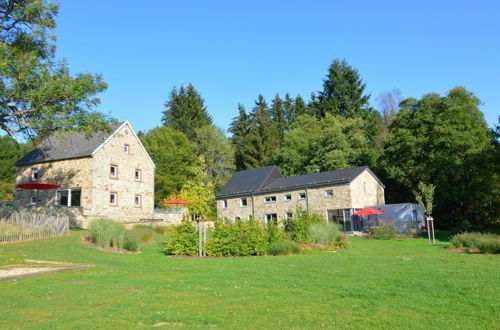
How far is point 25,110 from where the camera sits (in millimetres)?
19656

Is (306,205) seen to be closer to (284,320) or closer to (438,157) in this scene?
(438,157)

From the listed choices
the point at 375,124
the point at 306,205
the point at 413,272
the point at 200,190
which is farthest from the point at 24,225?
the point at 375,124

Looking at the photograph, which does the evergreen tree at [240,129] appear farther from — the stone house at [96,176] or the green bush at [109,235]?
the green bush at [109,235]

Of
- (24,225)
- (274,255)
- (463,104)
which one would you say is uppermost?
(463,104)

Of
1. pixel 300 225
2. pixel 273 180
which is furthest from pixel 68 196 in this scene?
pixel 300 225

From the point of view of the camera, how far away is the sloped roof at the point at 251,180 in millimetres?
42719

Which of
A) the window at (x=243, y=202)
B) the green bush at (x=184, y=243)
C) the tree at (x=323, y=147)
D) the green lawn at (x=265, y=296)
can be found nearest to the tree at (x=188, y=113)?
the tree at (x=323, y=147)

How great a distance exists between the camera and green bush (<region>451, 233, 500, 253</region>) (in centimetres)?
1659

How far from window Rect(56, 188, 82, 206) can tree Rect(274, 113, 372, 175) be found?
84.9ft

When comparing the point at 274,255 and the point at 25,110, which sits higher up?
the point at 25,110

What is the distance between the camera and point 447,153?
36188 mm

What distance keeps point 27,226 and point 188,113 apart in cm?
4553

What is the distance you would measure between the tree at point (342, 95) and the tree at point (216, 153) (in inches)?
580

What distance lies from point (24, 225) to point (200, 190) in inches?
498
